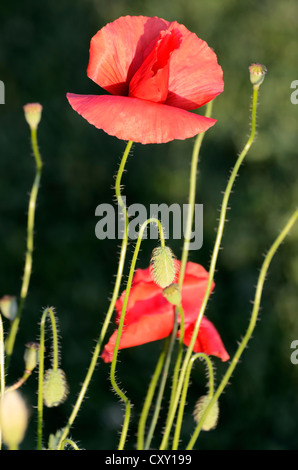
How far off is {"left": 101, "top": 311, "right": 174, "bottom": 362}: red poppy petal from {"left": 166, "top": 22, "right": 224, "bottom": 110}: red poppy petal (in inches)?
6.3

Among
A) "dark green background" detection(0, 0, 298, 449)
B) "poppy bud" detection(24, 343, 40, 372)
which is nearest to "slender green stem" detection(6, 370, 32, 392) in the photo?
"poppy bud" detection(24, 343, 40, 372)

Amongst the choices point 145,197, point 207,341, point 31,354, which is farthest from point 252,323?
point 145,197

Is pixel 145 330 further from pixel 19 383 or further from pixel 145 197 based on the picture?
pixel 145 197

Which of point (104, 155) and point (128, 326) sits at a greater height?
point (104, 155)

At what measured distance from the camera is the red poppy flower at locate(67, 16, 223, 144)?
1.60ft

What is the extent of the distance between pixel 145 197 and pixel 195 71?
948 mm

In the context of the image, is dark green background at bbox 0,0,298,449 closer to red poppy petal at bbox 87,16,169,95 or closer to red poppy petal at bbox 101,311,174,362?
red poppy petal at bbox 101,311,174,362

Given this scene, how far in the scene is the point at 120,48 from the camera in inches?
21.3

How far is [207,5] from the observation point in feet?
5.80

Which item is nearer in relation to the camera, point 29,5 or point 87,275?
point 87,275
